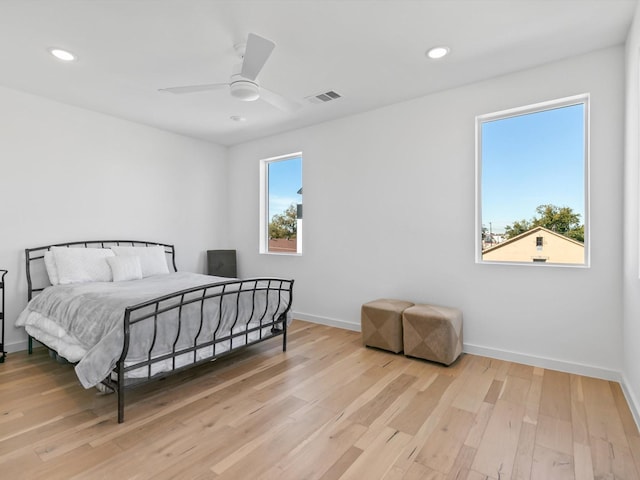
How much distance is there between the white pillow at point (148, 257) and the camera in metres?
4.04

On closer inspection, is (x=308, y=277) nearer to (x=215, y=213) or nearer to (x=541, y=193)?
(x=215, y=213)

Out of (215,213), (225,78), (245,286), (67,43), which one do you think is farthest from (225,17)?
(215,213)

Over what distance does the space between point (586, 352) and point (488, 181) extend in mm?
1739

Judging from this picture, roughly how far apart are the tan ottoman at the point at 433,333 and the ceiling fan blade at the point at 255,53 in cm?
252

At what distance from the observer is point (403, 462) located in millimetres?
1810

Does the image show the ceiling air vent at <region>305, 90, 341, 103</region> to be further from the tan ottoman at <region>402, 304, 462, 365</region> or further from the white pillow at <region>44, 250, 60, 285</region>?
the white pillow at <region>44, 250, 60, 285</region>

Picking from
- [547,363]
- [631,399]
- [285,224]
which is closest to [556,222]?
[547,363]

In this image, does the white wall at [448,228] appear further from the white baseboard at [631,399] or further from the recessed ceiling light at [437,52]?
the recessed ceiling light at [437,52]

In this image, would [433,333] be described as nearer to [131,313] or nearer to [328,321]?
[328,321]

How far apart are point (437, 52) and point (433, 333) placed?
2.45 metres

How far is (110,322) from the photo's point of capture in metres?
2.37

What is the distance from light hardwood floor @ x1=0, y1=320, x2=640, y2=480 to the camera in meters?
1.76

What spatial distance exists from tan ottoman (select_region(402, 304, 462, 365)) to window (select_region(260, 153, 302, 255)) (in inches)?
86.0

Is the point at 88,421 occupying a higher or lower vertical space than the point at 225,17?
lower
